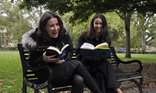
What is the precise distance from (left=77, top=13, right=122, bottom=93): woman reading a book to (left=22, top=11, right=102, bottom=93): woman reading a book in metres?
0.59

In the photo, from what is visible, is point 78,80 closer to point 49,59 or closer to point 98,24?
point 49,59

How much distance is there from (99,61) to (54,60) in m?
0.99

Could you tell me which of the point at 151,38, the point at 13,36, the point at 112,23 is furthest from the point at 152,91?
the point at 151,38

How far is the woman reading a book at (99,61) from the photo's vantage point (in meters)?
5.39

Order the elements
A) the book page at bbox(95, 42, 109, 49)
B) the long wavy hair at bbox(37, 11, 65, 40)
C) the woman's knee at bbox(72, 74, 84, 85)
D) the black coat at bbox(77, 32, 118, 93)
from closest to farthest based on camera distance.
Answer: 1. the woman's knee at bbox(72, 74, 84, 85)
2. the long wavy hair at bbox(37, 11, 65, 40)
3. the black coat at bbox(77, 32, 118, 93)
4. the book page at bbox(95, 42, 109, 49)

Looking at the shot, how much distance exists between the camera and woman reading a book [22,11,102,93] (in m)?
4.71

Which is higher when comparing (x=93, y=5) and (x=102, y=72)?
(x=93, y=5)

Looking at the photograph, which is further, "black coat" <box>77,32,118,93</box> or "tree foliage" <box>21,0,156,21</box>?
"tree foliage" <box>21,0,156,21</box>

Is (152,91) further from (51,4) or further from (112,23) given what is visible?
(112,23)

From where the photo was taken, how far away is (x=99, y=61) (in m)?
5.49

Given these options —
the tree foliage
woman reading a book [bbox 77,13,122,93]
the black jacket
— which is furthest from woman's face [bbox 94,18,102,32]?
the tree foliage

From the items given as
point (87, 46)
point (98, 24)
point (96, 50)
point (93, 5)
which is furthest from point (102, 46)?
point (93, 5)

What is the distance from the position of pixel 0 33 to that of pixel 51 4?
199 ft

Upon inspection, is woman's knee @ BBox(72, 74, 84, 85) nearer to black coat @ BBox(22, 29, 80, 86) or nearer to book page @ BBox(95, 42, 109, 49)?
black coat @ BBox(22, 29, 80, 86)
